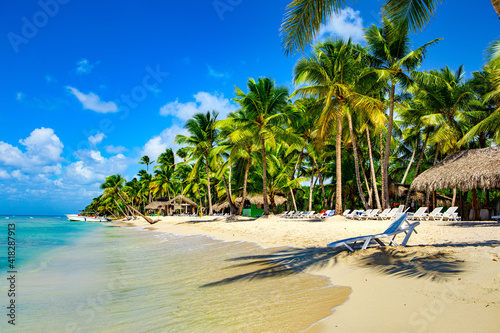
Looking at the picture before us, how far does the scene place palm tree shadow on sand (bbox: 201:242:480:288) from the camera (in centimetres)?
423

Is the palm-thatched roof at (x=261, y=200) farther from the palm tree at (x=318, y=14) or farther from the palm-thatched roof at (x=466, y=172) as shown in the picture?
the palm tree at (x=318, y=14)

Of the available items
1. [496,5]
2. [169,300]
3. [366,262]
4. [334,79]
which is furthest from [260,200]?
[496,5]

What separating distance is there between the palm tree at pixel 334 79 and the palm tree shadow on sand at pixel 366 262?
9615 millimetres

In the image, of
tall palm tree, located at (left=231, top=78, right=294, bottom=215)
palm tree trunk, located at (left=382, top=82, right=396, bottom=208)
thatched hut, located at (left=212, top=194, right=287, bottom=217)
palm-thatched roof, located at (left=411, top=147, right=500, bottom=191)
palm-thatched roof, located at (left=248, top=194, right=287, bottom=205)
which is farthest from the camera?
thatched hut, located at (left=212, top=194, right=287, bottom=217)

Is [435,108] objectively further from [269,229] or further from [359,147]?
[269,229]

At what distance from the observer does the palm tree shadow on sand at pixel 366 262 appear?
4.23 metres

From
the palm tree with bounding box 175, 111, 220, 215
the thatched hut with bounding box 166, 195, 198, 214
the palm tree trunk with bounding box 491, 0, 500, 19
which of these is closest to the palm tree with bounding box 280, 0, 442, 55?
the palm tree trunk with bounding box 491, 0, 500, 19

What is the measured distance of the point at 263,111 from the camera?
1848 centimetres

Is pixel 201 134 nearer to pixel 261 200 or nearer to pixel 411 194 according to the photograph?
pixel 261 200

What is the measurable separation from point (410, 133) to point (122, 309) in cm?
2474

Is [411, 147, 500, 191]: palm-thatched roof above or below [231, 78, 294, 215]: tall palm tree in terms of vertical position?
below

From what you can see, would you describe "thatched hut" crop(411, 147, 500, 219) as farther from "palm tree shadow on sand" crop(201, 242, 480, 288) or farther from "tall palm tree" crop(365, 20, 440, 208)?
"palm tree shadow on sand" crop(201, 242, 480, 288)

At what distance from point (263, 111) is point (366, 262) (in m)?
14.2

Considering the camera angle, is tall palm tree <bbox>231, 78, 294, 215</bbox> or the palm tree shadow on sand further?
tall palm tree <bbox>231, 78, 294, 215</bbox>
